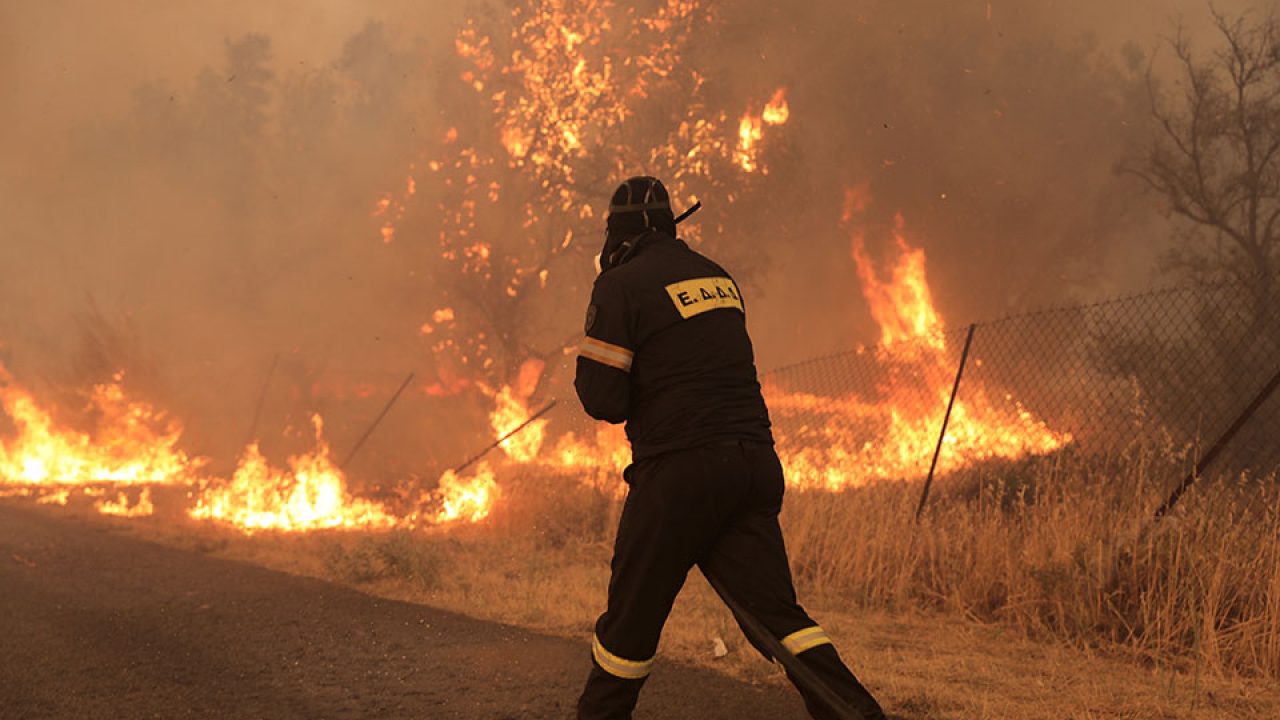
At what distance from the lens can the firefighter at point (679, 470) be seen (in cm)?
316

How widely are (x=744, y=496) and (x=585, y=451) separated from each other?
354 inches

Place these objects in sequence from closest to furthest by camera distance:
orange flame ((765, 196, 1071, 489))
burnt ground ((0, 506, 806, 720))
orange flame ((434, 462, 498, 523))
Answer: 1. burnt ground ((0, 506, 806, 720))
2. orange flame ((434, 462, 498, 523))
3. orange flame ((765, 196, 1071, 489))

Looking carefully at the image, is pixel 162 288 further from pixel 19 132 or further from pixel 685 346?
pixel 685 346

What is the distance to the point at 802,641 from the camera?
123 inches

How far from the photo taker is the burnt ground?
4.41 metres

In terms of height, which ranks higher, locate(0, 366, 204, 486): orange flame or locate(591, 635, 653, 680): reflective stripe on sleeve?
locate(0, 366, 204, 486): orange flame

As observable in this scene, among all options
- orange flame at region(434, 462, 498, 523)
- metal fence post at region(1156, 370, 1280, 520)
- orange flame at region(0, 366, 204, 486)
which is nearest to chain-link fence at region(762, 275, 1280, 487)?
metal fence post at region(1156, 370, 1280, 520)

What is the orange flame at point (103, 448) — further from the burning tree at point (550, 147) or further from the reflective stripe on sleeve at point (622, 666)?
the reflective stripe on sleeve at point (622, 666)

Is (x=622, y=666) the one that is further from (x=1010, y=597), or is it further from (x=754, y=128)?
(x=754, y=128)

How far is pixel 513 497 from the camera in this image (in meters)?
10.8

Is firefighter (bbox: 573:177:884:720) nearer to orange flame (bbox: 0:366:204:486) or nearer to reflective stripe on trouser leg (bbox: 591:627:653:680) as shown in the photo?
reflective stripe on trouser leg (bbox: 591:627:653:680)

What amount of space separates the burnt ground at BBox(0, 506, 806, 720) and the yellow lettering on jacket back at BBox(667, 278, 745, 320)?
6.49 feet

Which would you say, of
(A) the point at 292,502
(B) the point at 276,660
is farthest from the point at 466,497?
(B) the point at 276,660

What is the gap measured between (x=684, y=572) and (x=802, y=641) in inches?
17.4
